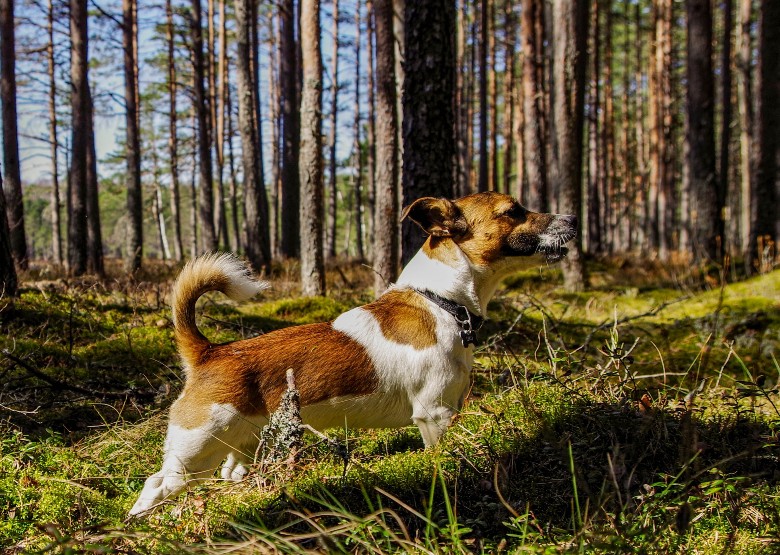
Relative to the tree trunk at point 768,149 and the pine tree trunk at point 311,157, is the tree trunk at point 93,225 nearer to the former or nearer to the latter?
the pine tree trunk at point 311,157

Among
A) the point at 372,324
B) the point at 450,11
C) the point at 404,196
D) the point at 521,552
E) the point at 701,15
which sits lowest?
the point at 521,552

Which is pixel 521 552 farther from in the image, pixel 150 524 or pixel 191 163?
pixel 191 163

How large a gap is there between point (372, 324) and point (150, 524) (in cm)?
147

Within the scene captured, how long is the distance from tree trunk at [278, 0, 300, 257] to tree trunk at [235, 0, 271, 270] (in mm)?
983

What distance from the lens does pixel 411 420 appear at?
327cm

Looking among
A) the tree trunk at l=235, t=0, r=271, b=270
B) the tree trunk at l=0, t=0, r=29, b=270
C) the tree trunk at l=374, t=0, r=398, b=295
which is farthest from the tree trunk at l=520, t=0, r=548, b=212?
the tree trunk at l=0, t=0, r=29, b=270

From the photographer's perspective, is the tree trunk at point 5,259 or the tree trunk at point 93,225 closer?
the tree trunk at point 5,259

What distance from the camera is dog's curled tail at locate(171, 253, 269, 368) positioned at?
3.03 metres

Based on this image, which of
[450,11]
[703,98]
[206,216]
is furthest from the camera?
[206,216]

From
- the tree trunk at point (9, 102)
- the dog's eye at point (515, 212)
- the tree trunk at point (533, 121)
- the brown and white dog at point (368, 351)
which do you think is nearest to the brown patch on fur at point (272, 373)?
the brown and white dog at point (368, 351)

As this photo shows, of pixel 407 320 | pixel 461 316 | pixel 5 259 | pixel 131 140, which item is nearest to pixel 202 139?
pixel 131 140

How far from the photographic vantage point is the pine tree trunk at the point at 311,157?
8.80 metres

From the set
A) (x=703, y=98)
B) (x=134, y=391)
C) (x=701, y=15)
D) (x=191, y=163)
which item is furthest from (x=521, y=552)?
(x=191, y=163)

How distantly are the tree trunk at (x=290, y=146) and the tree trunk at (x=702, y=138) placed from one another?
30.9 feet
